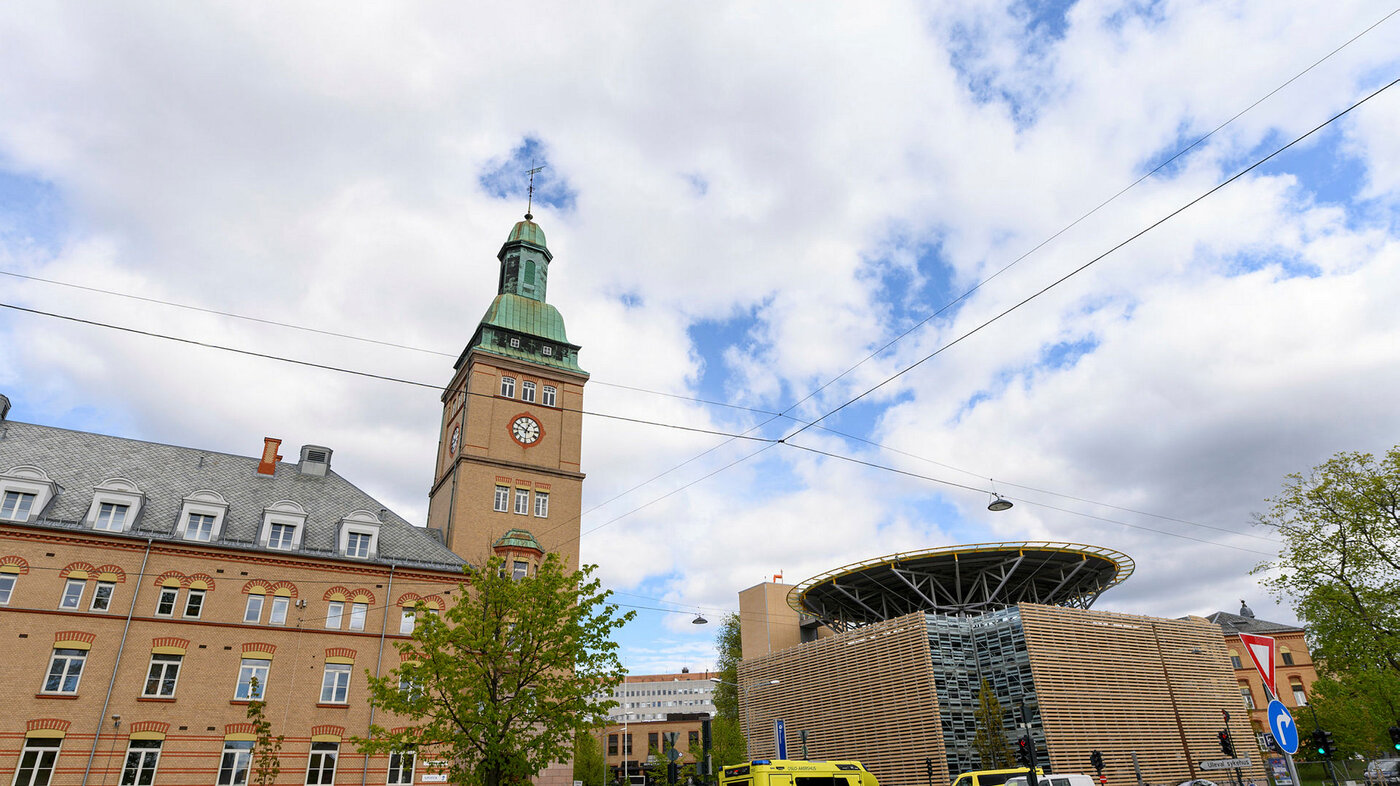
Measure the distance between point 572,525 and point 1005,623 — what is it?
24.0m

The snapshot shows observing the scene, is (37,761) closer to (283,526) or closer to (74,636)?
(74,636)

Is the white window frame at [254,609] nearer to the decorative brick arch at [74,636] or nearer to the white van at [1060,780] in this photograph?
the decorative brick arch at [74,636]

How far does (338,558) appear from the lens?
3516 centimetres

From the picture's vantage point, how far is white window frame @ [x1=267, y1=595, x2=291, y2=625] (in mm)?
33000

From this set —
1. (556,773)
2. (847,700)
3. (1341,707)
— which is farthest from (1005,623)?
(1341,707)

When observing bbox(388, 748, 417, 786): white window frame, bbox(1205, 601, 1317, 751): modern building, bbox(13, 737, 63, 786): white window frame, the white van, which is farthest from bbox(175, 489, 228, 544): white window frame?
bbox(1205, 601, 1317, 751): modern building

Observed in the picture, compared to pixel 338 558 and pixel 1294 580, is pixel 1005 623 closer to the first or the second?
pixel 1294 580

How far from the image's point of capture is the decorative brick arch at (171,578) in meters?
31.5

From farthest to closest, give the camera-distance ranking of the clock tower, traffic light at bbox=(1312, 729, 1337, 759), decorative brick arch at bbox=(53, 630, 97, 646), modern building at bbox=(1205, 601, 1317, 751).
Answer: modern building at bbox=(1205, 601, 1317, 751) < the clock tower < decorative brick arch at bbox=(53, 630, 97, 646) < traffic light at bbox=(1312, 729, 1337, 759)

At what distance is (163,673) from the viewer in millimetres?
30422

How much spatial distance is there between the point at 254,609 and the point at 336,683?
481 cm

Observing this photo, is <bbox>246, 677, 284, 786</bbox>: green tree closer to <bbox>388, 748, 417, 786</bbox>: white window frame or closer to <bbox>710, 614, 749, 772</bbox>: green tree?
<bbox>388, 748, 417, 786</bbox>: white window frame

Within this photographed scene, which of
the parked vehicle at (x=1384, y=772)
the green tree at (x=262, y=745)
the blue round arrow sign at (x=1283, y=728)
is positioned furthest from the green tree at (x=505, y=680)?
the parked vehicle at (x=1384, y=772)

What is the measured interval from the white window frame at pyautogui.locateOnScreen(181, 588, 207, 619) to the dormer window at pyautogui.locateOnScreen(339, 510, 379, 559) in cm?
581
